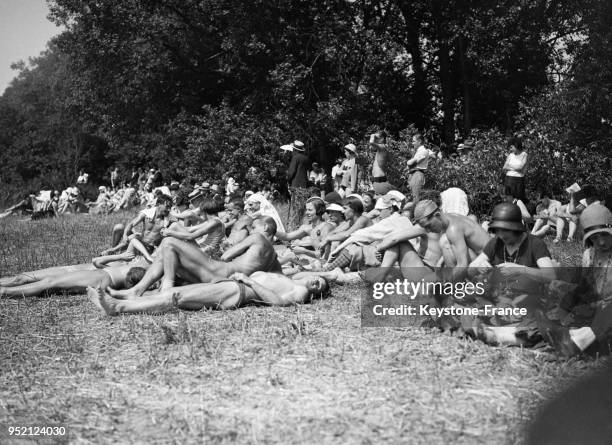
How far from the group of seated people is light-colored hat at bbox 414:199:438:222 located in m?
0.01

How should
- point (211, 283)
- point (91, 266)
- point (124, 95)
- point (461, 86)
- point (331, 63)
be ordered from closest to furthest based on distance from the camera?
1. point (211, 283)
2. point (91, 266)
3. point (331, 63)
4. point (461, 86)
5. point (124, 95)

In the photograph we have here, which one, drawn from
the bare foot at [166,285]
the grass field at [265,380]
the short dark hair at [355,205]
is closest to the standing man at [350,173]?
the short dark hair at [355,205]

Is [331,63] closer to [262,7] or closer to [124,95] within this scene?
[262,7]

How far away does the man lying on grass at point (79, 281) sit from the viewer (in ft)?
29.7

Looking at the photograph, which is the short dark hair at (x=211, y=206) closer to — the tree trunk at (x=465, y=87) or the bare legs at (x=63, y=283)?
the bare legs at (x=63, y=283)

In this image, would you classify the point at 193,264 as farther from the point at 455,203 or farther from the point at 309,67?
the point at 309,67

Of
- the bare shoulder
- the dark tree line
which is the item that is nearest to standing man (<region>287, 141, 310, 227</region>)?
the bare shoulder

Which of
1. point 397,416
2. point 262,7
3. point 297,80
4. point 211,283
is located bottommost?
point 397,416

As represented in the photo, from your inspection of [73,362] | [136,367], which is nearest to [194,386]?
[136,367]

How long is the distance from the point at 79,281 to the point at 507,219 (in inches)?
226

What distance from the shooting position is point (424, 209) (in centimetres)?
776

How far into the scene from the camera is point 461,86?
23.3m

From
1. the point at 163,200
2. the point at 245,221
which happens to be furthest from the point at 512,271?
the point at 163,200

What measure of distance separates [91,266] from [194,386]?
5401mm
